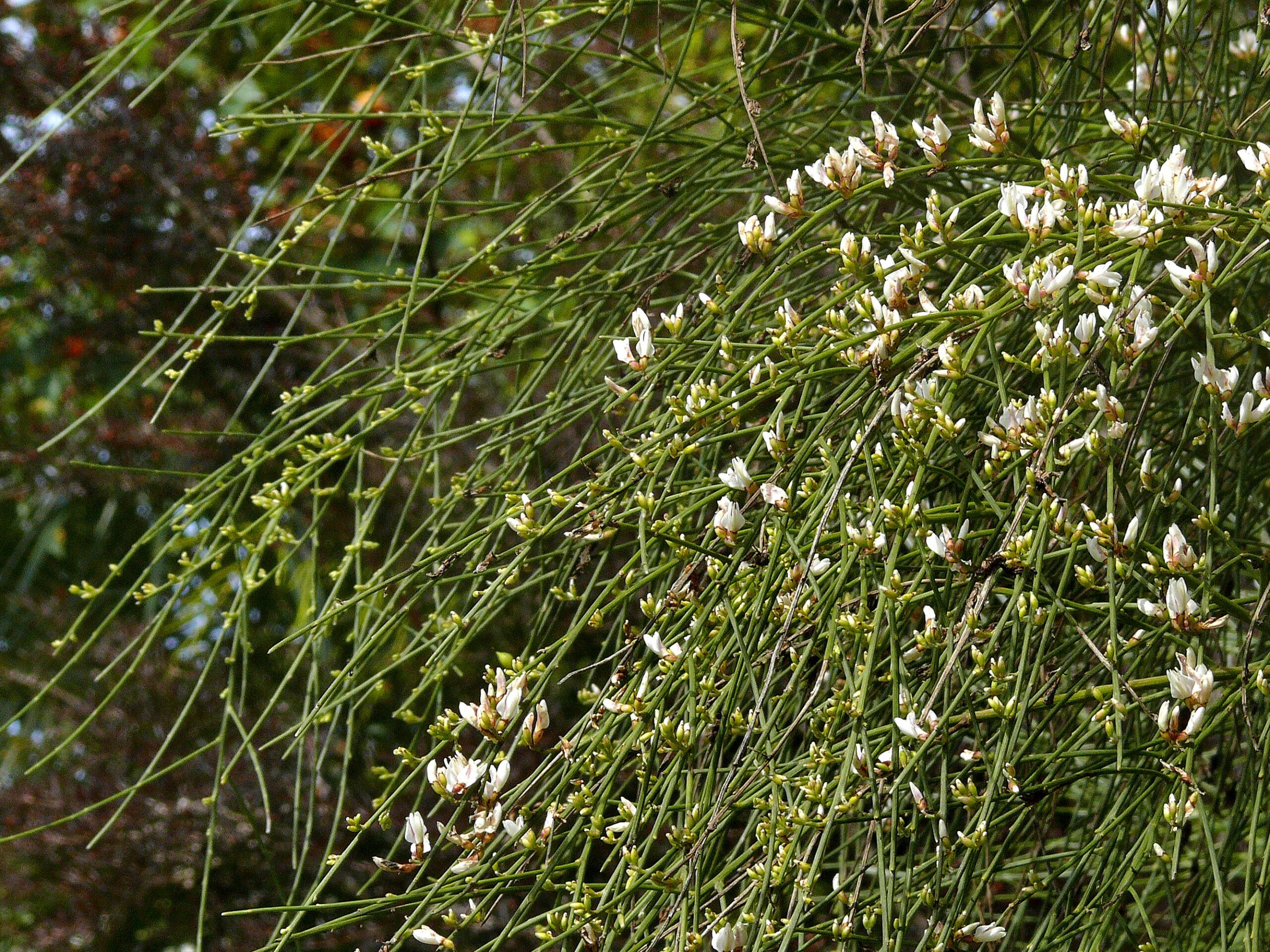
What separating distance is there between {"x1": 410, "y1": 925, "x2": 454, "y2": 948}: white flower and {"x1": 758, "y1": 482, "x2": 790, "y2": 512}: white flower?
15.5 inches

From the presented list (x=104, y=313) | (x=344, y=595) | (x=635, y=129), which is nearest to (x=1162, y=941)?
(x=635, y=129)

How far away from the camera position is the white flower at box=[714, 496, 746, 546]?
3.00ft

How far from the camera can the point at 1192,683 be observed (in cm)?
77

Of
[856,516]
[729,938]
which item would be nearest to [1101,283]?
[856,516]

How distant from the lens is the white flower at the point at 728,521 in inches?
36.0

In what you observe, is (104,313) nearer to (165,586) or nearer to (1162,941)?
(165,586)

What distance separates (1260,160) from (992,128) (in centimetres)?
21

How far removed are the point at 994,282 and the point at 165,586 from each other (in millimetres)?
876

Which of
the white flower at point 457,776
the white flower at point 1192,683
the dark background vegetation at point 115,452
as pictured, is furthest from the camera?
the dark background vegetation at point 115,452

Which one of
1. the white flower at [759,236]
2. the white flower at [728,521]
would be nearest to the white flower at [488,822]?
the white flower at [728,521]

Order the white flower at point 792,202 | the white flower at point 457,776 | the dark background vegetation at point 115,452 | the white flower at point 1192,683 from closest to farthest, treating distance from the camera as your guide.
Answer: the white flower at point 1192,683 < the white flower at point 457,776 < the white flower at point 792,202 < the dark background vegetation at point 115,452

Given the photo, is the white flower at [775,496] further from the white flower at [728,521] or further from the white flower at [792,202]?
the white flower at [792,202]

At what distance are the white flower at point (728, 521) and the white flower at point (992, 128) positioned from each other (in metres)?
0.37

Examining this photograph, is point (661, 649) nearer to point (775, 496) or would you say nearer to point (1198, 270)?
point (775, 496)
